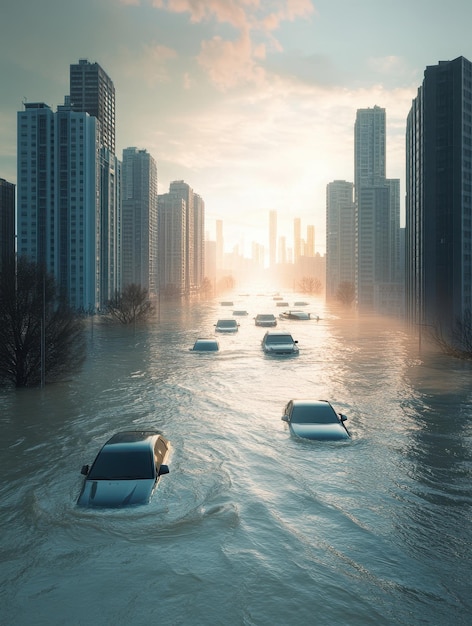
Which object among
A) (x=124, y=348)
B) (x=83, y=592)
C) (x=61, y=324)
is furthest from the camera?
(x=124, y=348)

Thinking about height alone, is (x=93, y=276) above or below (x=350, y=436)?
above

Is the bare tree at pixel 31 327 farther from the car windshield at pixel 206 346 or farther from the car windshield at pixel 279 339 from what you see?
the car windshield at pixel 279 339

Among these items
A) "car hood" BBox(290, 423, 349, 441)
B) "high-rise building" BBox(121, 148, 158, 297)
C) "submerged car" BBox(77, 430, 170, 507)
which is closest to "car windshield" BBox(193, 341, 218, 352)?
"car hood" BBox(290, 423, 349, 441)

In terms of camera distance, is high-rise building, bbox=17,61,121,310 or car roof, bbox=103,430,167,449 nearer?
car roof, bbox=103,430,167,449

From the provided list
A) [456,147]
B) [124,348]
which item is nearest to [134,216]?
[456,147]

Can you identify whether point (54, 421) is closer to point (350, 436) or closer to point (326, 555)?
point (350, 436)

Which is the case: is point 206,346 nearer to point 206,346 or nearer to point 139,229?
point 206,346

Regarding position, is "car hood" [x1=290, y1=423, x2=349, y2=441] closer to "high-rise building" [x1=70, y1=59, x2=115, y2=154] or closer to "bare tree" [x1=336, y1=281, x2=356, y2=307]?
"bare tree" [x1=336, y1=281, x2=356, y2=307]
